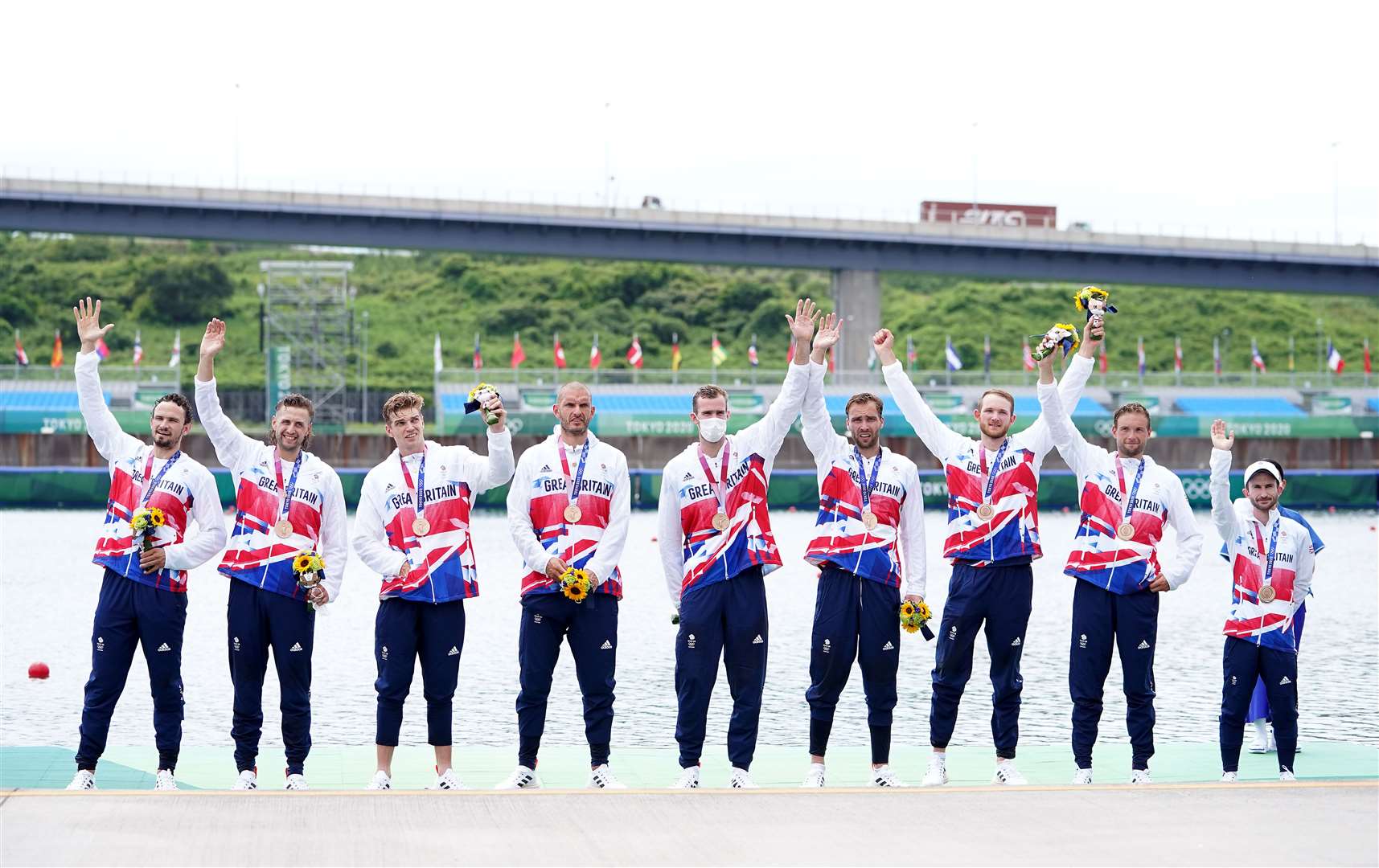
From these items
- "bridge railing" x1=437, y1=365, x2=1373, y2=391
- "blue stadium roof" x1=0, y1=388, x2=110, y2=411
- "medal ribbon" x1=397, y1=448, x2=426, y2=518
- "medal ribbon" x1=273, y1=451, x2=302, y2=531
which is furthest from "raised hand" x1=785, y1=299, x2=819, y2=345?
"blue stadium roof" x1=0, y1=388, x2=110, y2=411

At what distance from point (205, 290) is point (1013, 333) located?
5220cm

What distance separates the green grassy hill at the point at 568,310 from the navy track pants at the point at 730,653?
79.5 m

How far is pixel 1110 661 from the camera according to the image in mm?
9547

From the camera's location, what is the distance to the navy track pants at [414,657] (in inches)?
352

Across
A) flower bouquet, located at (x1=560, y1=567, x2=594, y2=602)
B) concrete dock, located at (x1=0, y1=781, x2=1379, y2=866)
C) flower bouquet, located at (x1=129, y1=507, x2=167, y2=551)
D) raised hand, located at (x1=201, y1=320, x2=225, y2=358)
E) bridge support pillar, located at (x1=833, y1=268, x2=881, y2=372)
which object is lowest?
concrete dock, located at (x1=0, y1=781, x2=1379, y2=866)

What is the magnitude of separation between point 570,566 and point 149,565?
2369 millimetres

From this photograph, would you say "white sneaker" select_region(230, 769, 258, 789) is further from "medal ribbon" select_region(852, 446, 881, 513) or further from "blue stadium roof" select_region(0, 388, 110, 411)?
"blue stadium roof" select_region(0, 388, 110, 411)

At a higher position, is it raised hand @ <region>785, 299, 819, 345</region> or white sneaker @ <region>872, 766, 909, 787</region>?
raised hand @ <region>785, 299, 819, 345</region>

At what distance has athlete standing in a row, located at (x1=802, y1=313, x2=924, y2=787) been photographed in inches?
360

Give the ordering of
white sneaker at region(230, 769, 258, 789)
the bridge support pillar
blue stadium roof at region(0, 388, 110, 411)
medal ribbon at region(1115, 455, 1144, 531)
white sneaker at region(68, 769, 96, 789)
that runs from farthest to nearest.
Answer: the bridge support pillar, blue stadium roof at region(0, 388, 110, 411), medal ribbon at region(1115, 455, 1144, 531), white sneaker at region(230, 769, 258, 789), white sneaker at region(68, 769, 96, 789)

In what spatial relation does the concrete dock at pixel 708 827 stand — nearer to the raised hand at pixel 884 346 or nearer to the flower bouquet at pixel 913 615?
the flower bouquet at pixel 913 615

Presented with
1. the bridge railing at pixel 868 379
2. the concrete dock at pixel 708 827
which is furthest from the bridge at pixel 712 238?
the concrete dock at pixel 708 827

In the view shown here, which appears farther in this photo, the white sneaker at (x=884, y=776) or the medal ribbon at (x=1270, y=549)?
the medal ribbon at (x=1270, y=549)

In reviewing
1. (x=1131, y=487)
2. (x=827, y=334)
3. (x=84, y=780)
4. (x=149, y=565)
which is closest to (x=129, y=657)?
(x=149, y=565)
